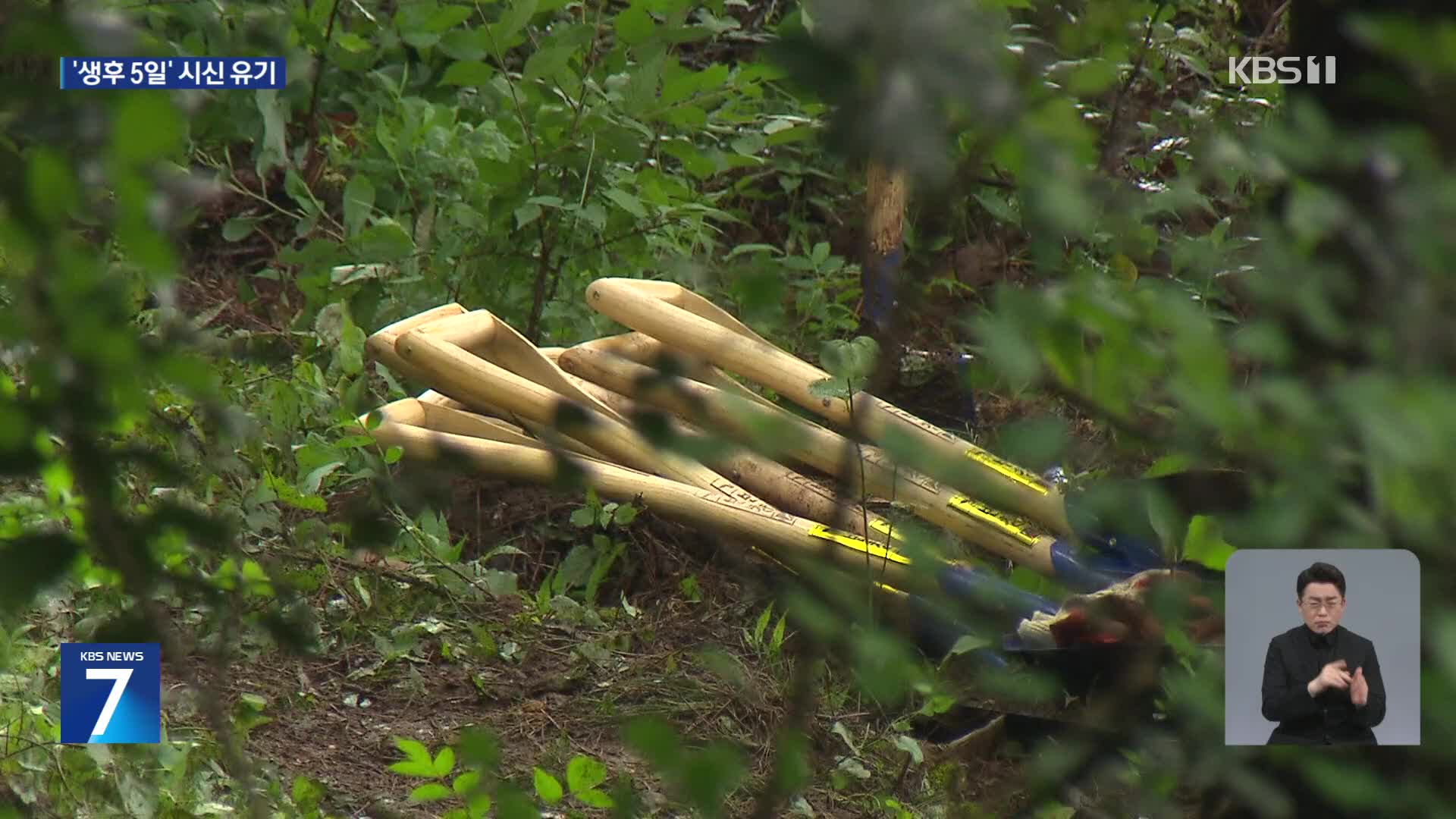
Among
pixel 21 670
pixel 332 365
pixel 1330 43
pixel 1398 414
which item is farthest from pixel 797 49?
pixel 332 365

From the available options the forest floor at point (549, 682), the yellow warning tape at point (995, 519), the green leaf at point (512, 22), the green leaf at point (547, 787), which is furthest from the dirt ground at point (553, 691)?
the green leaf at point (512, 22)

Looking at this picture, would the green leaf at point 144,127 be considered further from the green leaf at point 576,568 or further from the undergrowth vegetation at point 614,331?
the green leaf at point 576,568

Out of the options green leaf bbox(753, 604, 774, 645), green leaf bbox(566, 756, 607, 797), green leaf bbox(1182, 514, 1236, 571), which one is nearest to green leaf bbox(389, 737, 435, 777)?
green leaf bbox(566, 756, 607, 797)

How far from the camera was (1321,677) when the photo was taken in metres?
0.95

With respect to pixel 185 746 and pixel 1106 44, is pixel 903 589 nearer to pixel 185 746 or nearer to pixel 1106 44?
pixel 185 746

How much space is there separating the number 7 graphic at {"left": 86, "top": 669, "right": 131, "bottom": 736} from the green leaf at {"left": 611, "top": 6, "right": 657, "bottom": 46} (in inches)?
64.5

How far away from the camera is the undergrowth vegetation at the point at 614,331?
0.60 meters

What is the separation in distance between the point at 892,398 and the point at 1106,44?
7.80 feet

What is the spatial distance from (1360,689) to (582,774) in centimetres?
73

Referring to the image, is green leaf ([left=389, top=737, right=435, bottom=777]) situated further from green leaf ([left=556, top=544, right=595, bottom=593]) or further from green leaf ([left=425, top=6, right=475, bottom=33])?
green leaf ([left=425, top=6, right=475, bottom=33])

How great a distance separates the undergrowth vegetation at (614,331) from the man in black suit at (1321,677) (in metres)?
0.06

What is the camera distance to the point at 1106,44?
832 mm

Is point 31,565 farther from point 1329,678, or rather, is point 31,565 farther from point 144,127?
point 1329,678

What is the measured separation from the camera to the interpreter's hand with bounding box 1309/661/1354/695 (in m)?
0.93
